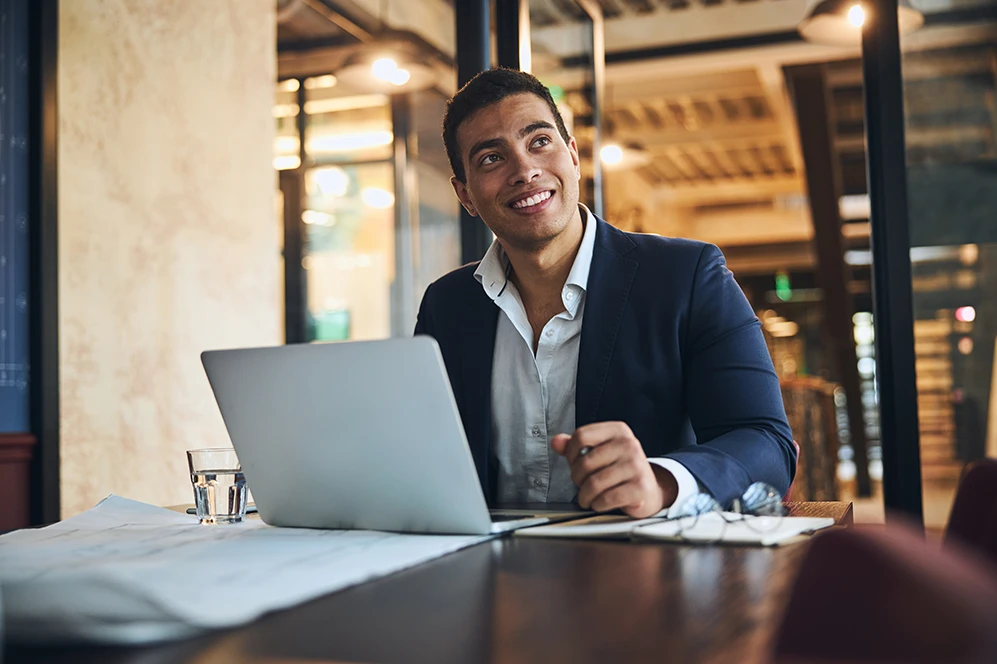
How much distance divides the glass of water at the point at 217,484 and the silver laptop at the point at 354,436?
0.08 m

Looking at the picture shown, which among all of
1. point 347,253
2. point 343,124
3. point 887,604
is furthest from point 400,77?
point 887,604

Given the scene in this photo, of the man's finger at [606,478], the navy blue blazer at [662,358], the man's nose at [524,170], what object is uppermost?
the man's nose at [524,170]

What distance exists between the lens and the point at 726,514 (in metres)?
1.09

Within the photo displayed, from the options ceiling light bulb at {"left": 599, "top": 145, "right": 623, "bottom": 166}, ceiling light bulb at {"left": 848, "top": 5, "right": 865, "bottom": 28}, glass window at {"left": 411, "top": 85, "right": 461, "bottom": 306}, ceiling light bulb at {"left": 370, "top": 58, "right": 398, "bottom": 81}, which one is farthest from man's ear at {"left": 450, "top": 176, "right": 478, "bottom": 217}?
ceiling light bulb at {"left": 599, "top": 145, "right": 623, "bottom": 166}

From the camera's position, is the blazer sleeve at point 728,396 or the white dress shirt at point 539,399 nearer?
the blazer sleeve at point 728,396

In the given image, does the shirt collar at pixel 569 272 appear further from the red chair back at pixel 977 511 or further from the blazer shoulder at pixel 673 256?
the red chair back at pixel 977 511

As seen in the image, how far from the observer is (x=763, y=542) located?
3.05 ft

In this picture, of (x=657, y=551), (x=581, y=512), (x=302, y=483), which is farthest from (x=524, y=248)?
(x=657, y=551)

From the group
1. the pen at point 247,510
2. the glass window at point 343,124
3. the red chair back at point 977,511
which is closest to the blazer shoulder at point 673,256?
the pen at point 247,510

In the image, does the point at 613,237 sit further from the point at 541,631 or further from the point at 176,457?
the point at 176,457

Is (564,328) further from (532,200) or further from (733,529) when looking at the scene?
(733,529)

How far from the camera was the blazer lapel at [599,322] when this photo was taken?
5.39ft

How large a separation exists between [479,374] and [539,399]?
115mm

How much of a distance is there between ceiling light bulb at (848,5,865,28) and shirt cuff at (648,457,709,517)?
2157 millimetres
